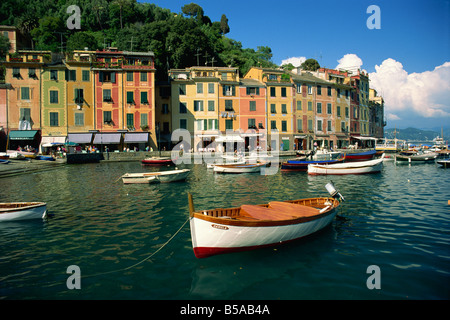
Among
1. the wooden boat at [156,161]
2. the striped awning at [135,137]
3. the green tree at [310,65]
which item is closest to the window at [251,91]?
the striped awning at [135,137]

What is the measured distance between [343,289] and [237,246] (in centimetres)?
281

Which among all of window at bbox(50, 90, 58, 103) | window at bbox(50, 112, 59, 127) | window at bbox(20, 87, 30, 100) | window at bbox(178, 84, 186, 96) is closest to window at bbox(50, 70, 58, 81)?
window at bbox(50, 90, 58, 103)

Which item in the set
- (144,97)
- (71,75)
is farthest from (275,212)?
(71,75)

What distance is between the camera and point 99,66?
1711 inches

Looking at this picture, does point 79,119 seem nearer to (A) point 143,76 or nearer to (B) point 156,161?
(A) point 143,76

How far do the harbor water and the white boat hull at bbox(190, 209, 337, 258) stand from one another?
0.35 metres

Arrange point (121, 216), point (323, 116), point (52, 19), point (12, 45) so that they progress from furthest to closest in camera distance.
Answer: point (52, 19) → point (12, 45) → point (323, 116) → point (121, 216)

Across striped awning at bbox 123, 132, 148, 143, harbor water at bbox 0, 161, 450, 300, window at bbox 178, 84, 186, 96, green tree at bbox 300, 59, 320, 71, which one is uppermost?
green tree at bbox 300, 59, 320, 71

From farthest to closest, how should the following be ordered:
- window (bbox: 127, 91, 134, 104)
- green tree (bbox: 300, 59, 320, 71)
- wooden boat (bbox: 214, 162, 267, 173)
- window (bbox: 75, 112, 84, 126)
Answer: green tree (bbox: 300, 59, 320, 71), window (bbox: 127, 91, 134, 104), window (bbox: 75, 112, 84, 126), wooden boat (bbox: 214, 162, 267, 173)

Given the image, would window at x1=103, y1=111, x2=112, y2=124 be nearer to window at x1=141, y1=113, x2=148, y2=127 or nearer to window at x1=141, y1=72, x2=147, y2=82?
window at x1=141, y1=113, x2=148, y2=127

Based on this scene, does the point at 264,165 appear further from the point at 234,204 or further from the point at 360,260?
the point at 360,260

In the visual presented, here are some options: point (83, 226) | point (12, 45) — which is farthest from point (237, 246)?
point (12, 45)

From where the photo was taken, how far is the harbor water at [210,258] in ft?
21.8

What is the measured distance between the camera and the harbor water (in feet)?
21.8
